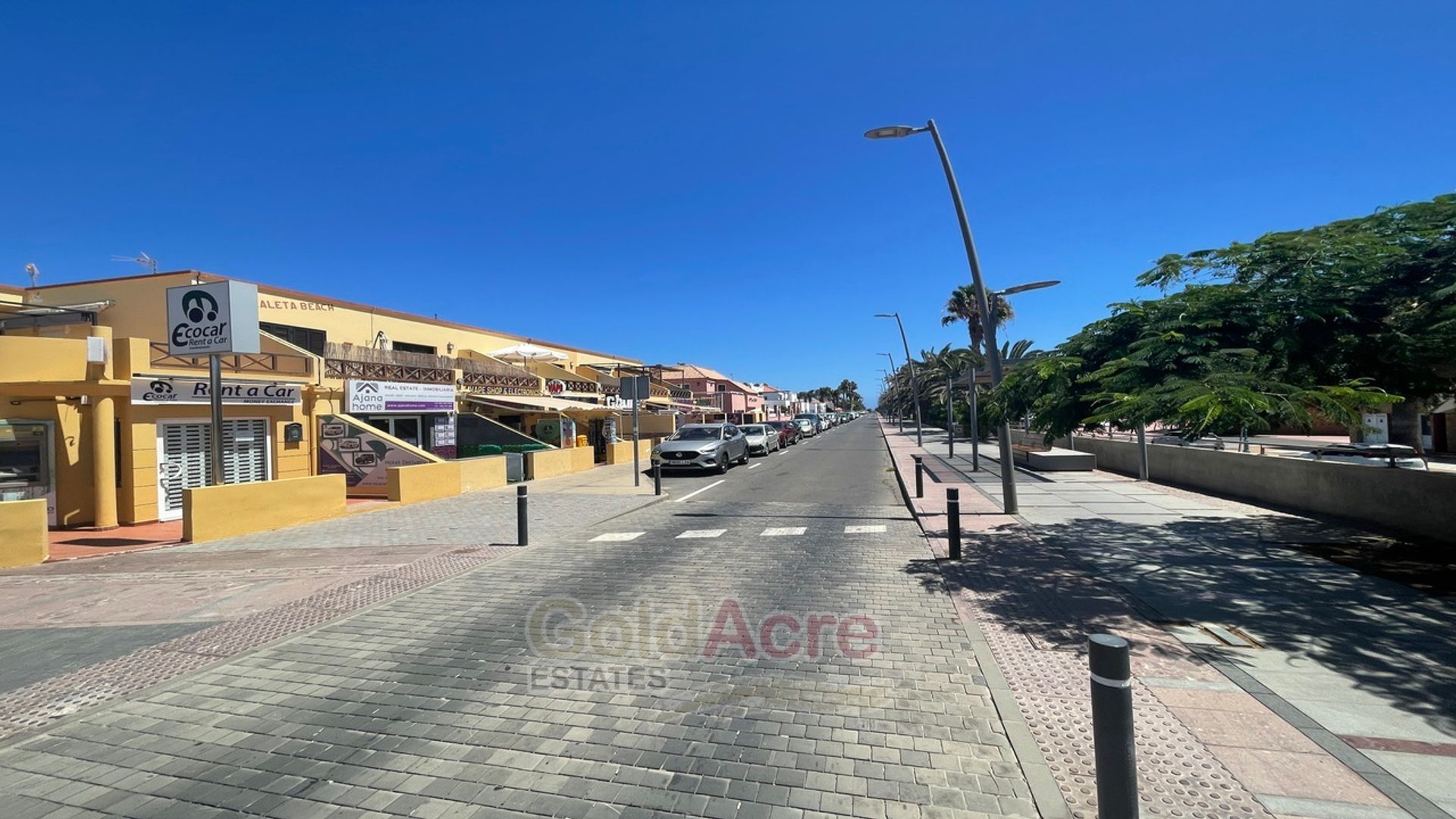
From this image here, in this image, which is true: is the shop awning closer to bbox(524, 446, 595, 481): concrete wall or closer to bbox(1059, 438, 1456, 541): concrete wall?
bbox(524, 446, 595, 481): concrete wall

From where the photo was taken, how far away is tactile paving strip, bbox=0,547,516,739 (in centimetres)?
432

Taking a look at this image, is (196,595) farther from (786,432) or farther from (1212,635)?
(786,432)

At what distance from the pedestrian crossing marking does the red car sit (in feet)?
90.7

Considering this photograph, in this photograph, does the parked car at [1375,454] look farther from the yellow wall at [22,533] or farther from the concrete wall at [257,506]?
the yellow wall at [22,533]

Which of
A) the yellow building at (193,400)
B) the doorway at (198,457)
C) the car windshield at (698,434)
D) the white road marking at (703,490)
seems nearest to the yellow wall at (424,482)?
the yellow building at (193,400)

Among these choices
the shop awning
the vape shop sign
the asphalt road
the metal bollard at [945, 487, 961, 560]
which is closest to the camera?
the metal bollard at [945, 487, 961, 560]

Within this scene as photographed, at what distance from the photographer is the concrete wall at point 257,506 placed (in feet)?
33.9

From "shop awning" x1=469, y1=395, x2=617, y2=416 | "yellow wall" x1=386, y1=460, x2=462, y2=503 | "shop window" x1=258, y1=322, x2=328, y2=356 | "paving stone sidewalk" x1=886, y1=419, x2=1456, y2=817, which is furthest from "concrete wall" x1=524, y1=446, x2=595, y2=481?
"paving stone sidewalk" x1=886, y1=419, x2=1456, y2=817

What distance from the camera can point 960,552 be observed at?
8.43 metres

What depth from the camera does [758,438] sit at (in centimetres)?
3109

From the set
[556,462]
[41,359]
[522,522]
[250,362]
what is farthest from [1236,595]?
[556,462]

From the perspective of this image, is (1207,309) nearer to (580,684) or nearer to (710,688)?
(710,688)

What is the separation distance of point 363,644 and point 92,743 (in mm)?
1766

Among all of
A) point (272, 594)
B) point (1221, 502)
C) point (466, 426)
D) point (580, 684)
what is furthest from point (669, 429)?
point (580, 684)
